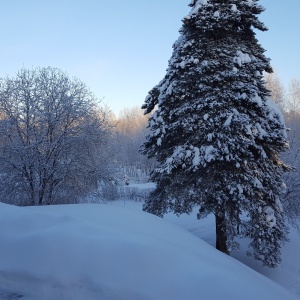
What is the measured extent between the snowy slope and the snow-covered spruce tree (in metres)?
6.18

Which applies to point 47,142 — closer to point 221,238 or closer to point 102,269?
point 221,238

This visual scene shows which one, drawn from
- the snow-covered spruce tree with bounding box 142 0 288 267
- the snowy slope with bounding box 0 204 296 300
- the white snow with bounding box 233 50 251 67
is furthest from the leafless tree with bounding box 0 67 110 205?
the snowy slope with bounding box 0 204 296 300

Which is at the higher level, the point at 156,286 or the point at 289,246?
the point at 156,286

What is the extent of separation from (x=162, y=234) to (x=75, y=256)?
139 cm

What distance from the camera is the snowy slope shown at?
7.86 feet

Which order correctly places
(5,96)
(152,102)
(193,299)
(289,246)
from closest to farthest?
1. (193,299)
2. (152,102)
3. (289,246)
4. (5,96)

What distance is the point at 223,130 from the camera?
9.00 metres

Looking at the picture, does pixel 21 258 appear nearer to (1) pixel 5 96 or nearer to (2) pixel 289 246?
(2) pixel 289 246

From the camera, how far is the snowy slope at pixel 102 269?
2396 mm

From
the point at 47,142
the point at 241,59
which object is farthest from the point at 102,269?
the point at 47,142

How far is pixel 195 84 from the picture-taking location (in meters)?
9.72

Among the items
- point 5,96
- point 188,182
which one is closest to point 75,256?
point 188,182

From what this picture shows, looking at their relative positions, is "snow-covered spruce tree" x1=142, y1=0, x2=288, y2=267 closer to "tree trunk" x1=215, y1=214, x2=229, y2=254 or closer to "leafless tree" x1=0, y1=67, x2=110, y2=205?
"tree trunk" x1=215, y1=214, x2=229, y2=254

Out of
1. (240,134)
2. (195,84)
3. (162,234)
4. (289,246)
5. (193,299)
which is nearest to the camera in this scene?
(193,299)
